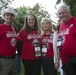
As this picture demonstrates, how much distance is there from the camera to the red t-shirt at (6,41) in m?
4.96

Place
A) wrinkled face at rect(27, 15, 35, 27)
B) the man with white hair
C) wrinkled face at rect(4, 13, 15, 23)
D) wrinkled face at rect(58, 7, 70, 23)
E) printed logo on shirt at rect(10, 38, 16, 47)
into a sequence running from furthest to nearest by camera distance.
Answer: wrinkled face at rect(27, 15, 35, 27)
wrinkled face at rect(4, 13, 15, 23)
printed logo on shirt at rect(10, 38, 16, 47)
wrinkled face at rect(58, 7, 70, 23)
the man with white hair

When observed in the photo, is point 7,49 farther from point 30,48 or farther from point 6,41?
point 30,48

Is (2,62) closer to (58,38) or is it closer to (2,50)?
(2,50)

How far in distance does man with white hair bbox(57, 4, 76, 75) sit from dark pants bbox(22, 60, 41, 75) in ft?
3.80

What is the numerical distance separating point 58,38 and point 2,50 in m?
1.26

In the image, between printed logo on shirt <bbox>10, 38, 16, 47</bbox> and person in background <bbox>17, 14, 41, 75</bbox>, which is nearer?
printed logo on shirt <bbox>10, 38, 16, 47</bbox>

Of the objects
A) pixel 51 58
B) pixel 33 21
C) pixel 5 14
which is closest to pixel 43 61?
pixel 51 58

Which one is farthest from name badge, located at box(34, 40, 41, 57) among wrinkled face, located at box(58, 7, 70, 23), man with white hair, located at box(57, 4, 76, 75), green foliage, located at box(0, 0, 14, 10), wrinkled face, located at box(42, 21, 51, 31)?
green foliage, located at box(0, 0, 14, 10)

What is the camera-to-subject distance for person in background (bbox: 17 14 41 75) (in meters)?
5.50

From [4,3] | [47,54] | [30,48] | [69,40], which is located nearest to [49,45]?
[47,54]

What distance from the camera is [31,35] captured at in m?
5.53

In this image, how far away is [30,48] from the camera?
549 centimetres

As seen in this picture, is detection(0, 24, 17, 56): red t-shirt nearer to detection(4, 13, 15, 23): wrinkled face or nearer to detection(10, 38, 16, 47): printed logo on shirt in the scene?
detection(10, 38, 16, 47): printed logo on shirt

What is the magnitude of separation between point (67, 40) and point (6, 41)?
4.64ft
